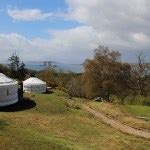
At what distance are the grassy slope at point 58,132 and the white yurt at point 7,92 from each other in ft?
6.48

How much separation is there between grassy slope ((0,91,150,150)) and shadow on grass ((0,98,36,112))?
0.65 meters

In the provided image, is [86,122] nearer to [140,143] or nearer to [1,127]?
[140,143]

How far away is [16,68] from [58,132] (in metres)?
43.2

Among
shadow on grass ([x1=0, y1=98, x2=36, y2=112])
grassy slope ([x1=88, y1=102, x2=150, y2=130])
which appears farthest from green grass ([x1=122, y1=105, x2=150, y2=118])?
shadow on grass ([x1=0, y1=98, x2=36, y2=112])

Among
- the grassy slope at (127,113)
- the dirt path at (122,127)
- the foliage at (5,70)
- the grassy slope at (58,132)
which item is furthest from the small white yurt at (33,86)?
the foliage at (5,70)

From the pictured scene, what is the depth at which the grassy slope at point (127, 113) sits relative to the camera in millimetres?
24072

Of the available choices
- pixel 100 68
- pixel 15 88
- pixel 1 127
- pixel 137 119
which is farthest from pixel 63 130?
pixel 100 68

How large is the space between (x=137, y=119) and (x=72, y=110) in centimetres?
463

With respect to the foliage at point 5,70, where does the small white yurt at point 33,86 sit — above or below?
below

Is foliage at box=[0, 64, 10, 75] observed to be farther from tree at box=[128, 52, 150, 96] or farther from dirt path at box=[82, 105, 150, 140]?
dirt path at box=[82, 105, 150, 140]

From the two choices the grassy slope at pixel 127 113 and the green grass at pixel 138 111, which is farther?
the green grass at pixel 138 111

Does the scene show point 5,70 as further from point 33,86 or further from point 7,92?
point 7,92

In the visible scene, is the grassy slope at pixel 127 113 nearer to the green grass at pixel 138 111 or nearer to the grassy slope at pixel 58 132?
the green grass at pixel 138 111

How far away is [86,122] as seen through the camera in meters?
23.1
